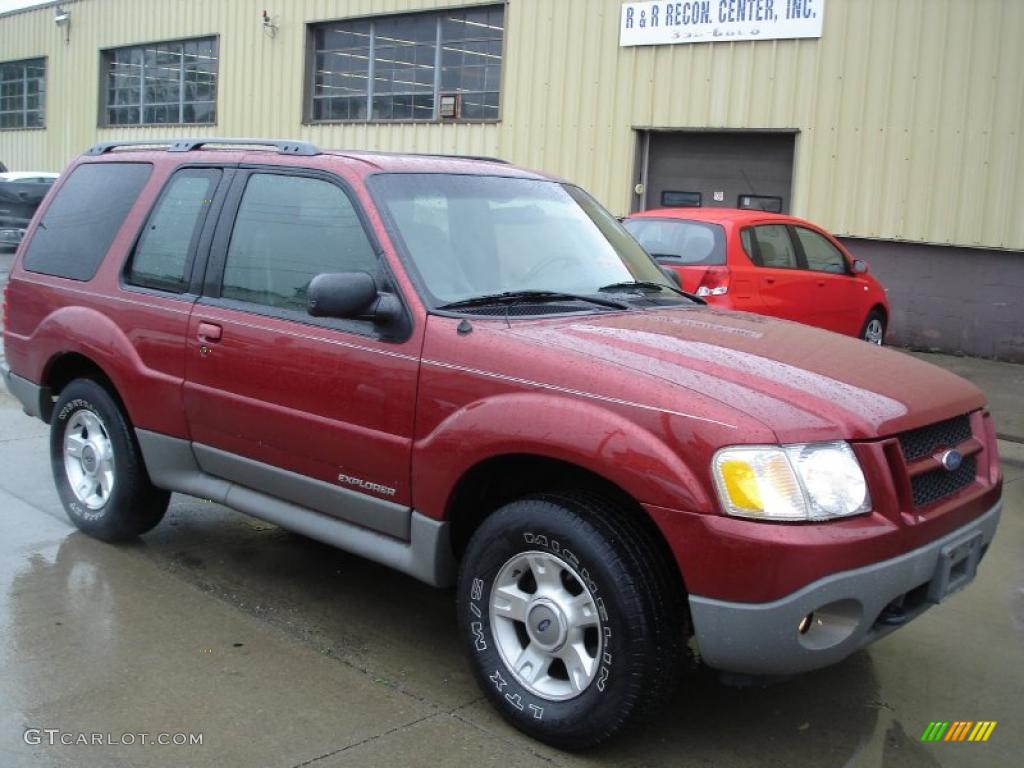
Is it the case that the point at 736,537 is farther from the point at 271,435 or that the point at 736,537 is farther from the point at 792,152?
the point at 792,152

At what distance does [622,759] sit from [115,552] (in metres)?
2.90

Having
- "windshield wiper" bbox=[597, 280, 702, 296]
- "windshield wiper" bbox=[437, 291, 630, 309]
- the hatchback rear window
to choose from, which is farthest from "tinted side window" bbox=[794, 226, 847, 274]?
"windshield wiper" bbox=[437, 291, 630, 309]

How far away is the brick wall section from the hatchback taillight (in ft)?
15.8

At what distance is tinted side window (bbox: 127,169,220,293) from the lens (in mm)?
4758

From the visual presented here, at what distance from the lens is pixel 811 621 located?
10.3 feet

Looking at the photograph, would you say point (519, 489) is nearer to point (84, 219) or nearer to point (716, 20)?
point (84, 219)

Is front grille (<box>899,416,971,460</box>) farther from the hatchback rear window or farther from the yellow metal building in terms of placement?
the yellow metal building

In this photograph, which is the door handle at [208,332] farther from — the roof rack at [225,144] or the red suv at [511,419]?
the roof rack at [225,144]

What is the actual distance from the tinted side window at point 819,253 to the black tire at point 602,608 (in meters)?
7.61

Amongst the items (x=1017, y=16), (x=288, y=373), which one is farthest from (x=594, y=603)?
(x=1017, y=16)

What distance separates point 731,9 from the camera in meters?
13.8

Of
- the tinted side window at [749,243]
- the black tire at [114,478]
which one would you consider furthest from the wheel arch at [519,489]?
the tinted side window at [749,243]

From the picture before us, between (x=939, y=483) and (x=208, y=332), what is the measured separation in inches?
113

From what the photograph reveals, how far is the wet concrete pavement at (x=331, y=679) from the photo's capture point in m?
3.44
